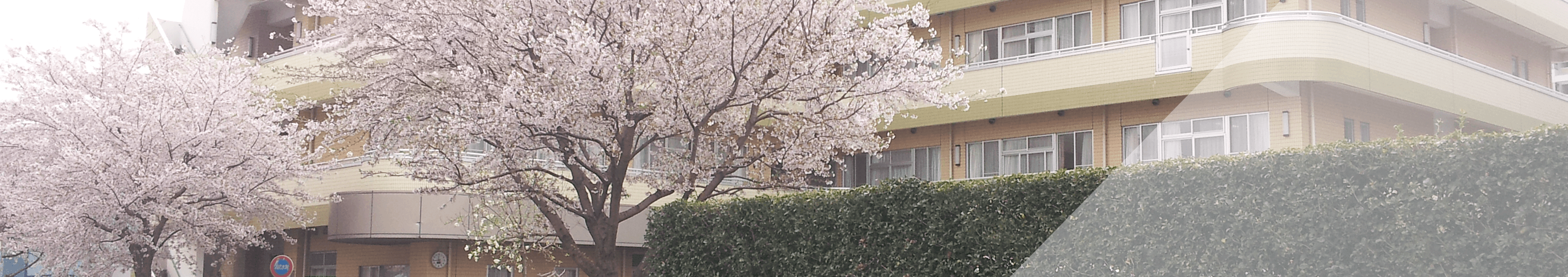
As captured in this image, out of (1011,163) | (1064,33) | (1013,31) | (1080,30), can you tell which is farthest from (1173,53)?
(1011,163)

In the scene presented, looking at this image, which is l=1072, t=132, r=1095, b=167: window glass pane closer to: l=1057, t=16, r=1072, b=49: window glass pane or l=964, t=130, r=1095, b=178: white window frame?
l=964, t=130, r=1095, b=178: white window frame

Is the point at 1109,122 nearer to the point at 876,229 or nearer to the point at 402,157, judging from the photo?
the point at 876,229

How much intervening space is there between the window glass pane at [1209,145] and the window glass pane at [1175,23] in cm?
183

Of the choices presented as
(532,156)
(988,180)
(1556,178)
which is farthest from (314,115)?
(1556,178)

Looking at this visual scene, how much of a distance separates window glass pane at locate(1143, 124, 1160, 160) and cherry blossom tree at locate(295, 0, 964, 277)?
4686 millimetres

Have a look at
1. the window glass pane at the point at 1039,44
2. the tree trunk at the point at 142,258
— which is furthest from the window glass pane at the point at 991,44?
the tree trunk at the point at 142,258

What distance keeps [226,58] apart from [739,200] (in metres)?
16.7

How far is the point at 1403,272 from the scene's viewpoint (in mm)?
8445

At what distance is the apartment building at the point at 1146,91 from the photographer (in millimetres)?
15344

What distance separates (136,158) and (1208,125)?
17.6 metres

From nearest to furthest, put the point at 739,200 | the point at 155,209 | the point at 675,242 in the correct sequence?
the point at 739,200 < the point at 675,242 < the point at 155,209

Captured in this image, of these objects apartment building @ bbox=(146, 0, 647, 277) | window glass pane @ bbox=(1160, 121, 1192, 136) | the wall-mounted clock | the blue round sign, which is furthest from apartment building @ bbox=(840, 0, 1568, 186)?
the blue round sign

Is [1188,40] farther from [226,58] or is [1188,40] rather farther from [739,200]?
[226,58]

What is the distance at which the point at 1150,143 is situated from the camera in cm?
2131
